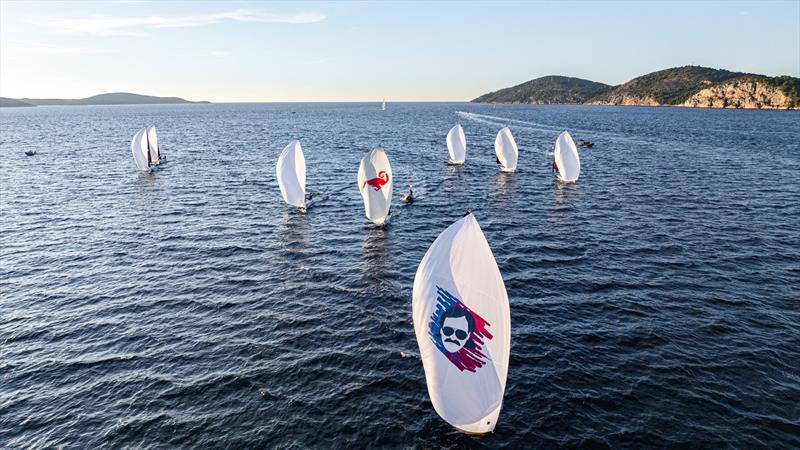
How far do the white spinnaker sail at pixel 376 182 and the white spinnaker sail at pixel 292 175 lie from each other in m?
8.90

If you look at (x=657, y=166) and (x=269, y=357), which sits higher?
(x=657, y=166)

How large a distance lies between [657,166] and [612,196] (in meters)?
26.7

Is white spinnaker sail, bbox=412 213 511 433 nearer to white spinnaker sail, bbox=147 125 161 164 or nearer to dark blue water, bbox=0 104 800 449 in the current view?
dark blue water, bbox=0 104 800 449

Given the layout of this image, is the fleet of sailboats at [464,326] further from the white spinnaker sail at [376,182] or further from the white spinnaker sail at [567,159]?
the white spinnaker sail at [567,159]

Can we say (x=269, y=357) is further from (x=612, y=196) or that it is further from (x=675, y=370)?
(x=612, y=196)

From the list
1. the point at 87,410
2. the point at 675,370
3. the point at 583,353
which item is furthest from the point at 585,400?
the point at 87,410

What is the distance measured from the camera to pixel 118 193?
55.9 m

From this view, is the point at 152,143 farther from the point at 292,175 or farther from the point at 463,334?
the point at 463,334

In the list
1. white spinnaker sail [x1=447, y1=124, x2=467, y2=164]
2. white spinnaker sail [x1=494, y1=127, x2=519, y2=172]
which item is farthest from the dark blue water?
white spinnaker sail [x1=447, y1=124, x2=467, y2=164]

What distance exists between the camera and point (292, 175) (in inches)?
1853

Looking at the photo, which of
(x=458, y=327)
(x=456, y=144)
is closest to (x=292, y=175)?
(x=458, y=327)

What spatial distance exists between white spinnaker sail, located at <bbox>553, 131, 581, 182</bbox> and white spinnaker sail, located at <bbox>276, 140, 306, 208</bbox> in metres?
36.2

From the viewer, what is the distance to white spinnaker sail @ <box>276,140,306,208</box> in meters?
46.9

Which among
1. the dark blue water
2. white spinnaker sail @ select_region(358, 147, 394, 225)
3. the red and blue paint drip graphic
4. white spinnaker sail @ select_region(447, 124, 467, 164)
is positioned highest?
white spinnaker sail @ select_region(447, 124, 467, 164)
